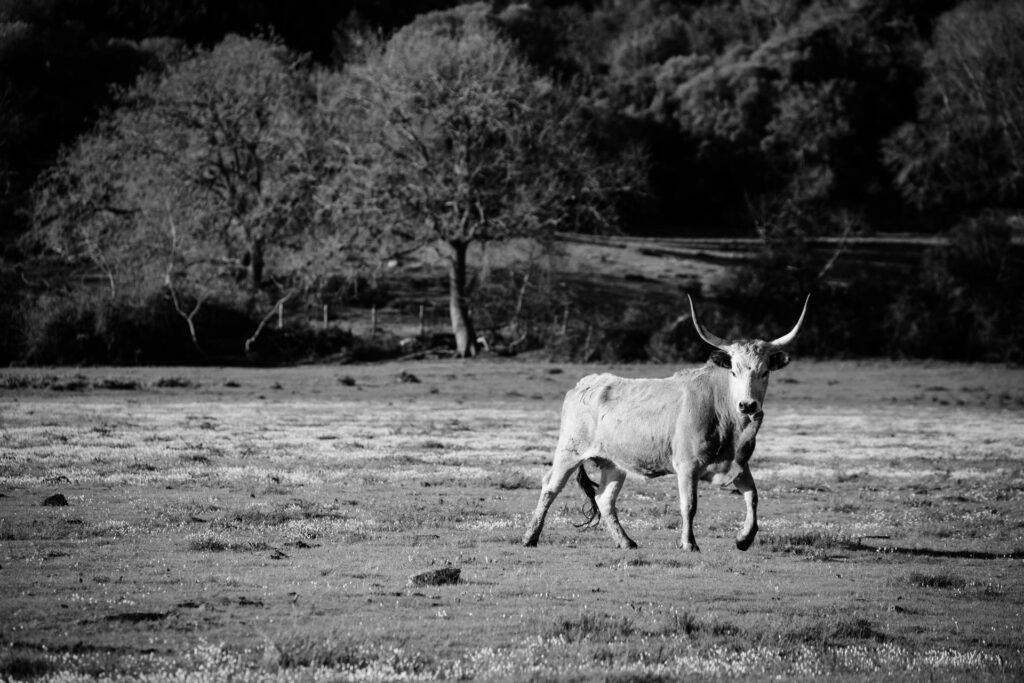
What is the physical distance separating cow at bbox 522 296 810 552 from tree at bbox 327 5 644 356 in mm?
43517

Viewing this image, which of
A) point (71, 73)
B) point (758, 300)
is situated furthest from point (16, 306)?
point (758, 300)

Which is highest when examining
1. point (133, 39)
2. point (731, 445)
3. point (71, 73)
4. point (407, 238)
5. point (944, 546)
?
point (133, 39)

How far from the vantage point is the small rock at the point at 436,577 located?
1446 cm

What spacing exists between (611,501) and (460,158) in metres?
46.7

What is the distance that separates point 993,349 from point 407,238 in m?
34.2

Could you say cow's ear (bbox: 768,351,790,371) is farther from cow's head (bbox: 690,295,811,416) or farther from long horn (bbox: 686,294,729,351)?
long horn (bbox: 686,294,729,351)

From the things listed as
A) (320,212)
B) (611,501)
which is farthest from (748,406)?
(320,212)

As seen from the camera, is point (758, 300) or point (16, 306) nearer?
point (16, 306)

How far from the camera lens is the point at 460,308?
215 ft

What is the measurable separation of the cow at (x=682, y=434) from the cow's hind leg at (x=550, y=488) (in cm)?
2

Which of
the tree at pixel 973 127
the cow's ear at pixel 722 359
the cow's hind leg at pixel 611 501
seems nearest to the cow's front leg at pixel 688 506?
the cow's hind leg at pixel 611 501

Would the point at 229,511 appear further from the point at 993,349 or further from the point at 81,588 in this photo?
the point at 993,349

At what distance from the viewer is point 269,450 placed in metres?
29.0

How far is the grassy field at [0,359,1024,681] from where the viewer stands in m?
11.3
